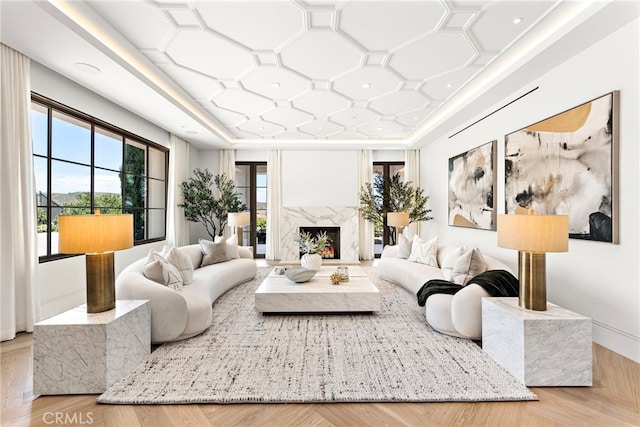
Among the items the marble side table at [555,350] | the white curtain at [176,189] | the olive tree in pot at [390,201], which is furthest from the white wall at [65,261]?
the olive tree in pot at [390,201]

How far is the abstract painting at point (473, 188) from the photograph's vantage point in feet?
14.4

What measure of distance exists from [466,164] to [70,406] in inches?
226

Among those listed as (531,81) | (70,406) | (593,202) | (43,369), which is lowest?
(70,406)

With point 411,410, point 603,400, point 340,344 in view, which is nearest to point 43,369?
point 340,344

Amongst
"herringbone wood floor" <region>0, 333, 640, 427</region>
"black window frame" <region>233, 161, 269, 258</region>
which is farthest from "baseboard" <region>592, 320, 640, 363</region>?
"black window frame" <region>233, 161, 269, 258</region>

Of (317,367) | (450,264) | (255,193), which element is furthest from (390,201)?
(317,367)

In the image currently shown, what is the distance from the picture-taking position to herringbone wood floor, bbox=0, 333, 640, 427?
5.70 feet

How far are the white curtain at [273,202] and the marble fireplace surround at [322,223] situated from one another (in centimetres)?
19

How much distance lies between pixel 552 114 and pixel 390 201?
400cm

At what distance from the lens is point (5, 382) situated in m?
2.11

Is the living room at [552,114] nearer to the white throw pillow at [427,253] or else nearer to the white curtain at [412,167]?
the white throw pillow at [427,253]

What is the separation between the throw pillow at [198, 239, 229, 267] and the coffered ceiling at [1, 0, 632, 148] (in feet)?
7.34

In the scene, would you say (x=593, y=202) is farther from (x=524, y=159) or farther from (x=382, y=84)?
(x=382, y=84)

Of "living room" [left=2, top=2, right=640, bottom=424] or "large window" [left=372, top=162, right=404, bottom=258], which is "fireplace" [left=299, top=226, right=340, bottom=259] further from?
"living room" [left=2, top=2, right=640, bottom=424]
